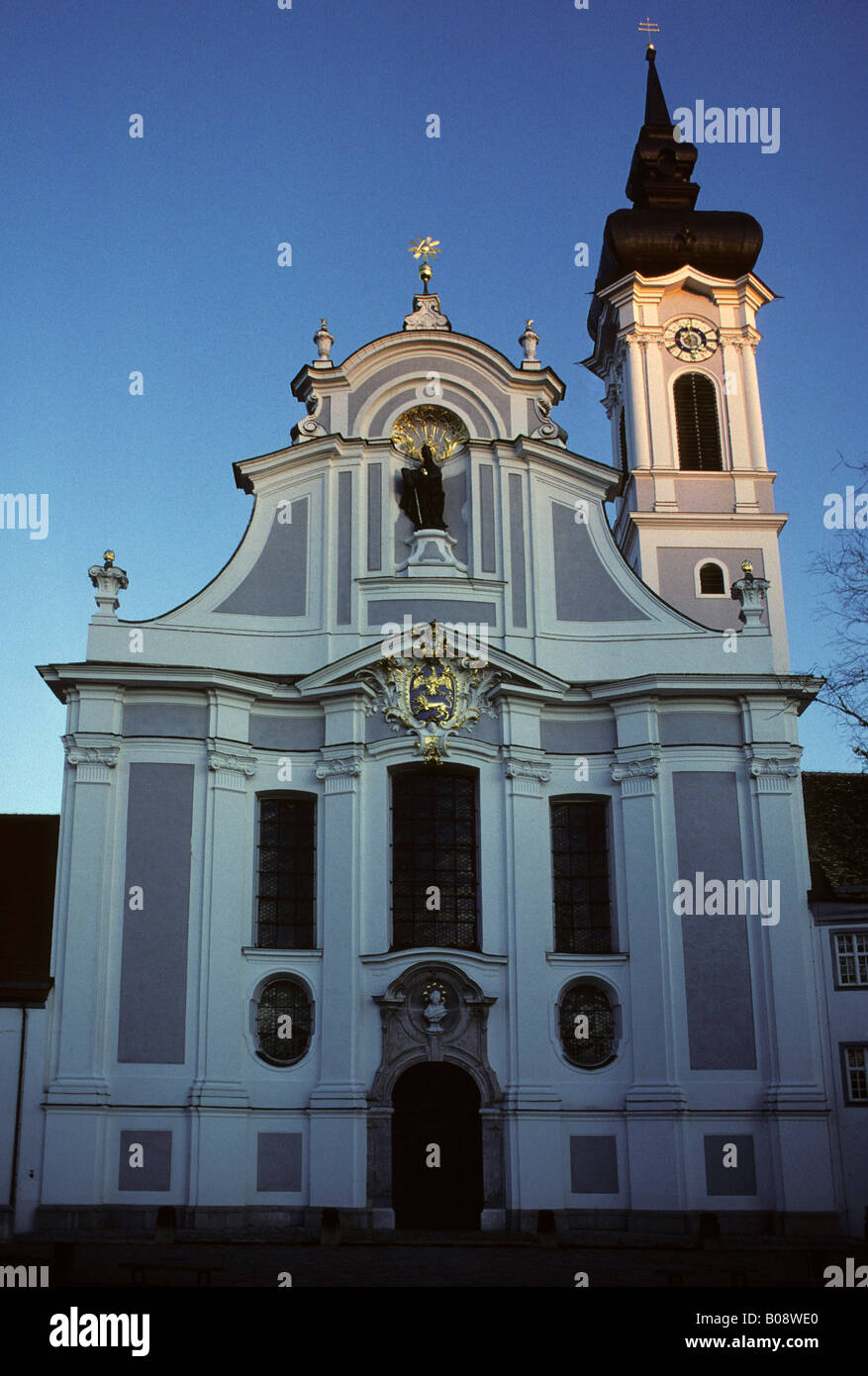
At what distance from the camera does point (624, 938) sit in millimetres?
22469

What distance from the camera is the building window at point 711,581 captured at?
2858cm

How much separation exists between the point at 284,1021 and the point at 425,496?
873cm

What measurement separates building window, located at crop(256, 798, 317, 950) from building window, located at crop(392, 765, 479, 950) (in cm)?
129

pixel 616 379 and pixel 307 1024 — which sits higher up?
pixel 616 379

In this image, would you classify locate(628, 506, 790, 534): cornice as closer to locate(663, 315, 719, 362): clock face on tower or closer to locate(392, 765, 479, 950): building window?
locate(663, 315, 719, 362): clock face on tower

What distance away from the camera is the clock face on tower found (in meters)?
30.2

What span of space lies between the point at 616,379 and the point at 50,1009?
17721 mm

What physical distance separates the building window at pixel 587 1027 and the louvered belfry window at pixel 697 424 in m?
11.6

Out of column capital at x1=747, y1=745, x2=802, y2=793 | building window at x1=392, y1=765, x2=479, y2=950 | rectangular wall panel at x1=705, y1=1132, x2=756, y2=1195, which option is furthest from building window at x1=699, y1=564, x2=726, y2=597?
rectangular wall panel at x1=705, y1=1132, x2=756, y2=1195

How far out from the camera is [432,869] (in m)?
22.8

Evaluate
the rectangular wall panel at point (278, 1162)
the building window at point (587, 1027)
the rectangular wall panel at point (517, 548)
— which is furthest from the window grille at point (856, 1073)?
the rectangular wall panel at point (517, 548)
